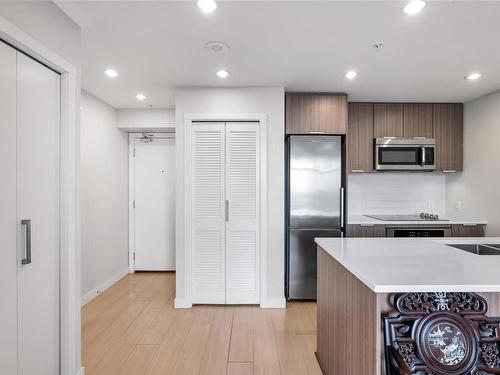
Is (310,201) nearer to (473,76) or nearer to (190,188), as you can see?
(190,188)

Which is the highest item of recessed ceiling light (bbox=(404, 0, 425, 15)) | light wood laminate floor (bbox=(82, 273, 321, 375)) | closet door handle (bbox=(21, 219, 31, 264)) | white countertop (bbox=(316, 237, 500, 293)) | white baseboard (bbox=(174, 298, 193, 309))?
recessed ceiling light (bbox=(404, 0, 425, 15))

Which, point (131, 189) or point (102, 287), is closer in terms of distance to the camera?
point (102, 287)

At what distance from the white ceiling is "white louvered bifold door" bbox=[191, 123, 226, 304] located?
63 cm

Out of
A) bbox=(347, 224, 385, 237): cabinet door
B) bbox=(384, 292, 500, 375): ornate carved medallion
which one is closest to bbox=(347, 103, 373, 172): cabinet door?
bbox=(347, 224, 385, 237): cabinet door

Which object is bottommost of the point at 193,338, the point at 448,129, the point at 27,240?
the point at 193,338

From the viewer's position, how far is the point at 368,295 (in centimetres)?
137

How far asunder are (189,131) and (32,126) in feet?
5.77

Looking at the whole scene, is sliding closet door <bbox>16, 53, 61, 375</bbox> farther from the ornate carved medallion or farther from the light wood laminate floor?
the ornate carved medallion

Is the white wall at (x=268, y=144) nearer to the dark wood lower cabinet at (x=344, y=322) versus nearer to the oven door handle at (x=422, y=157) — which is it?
the dark wood lower cabinet at (x=344, y=322)

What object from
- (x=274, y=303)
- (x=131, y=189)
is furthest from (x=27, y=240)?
(x=131, y=189)

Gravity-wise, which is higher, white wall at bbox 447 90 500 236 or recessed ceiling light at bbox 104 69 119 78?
recessed ceiling light at bbox 104 69 119 78

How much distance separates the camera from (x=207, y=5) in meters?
1.86

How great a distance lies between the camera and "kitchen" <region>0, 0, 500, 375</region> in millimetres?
1553

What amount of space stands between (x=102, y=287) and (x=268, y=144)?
2832mm
